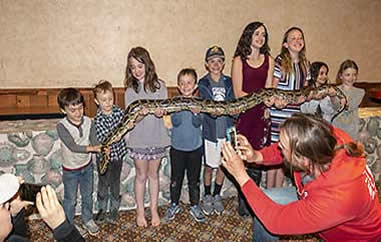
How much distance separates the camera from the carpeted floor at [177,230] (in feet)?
10.5

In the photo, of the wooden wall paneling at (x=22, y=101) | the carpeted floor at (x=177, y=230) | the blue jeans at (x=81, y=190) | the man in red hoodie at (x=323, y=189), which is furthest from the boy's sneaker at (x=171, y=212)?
the wooden wall paneling at (x=22, y=101)

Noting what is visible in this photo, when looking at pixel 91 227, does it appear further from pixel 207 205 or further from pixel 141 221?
pixel 207 205

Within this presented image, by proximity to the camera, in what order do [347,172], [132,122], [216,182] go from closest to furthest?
[347,172]
[132,122]
[216,182]

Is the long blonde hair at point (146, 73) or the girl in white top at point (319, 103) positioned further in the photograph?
the girl in white top at point (319, 103)

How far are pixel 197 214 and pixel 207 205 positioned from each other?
0.54ft

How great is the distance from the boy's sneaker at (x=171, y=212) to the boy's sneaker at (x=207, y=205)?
0.86 feet

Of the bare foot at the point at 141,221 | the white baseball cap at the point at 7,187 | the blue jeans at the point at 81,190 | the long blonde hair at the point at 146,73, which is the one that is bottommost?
the bare foot at the point at 141,221

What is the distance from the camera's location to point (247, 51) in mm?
3357

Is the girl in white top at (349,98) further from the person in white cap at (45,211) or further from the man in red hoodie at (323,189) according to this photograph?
the person in white cap at (45,211)

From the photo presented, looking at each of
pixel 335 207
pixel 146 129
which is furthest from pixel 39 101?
pixel 335 207

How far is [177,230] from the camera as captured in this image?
3.33m

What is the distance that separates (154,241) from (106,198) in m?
0.58

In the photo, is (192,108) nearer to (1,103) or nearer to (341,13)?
(1,103)

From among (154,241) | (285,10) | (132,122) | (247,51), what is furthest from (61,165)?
(285,10)
